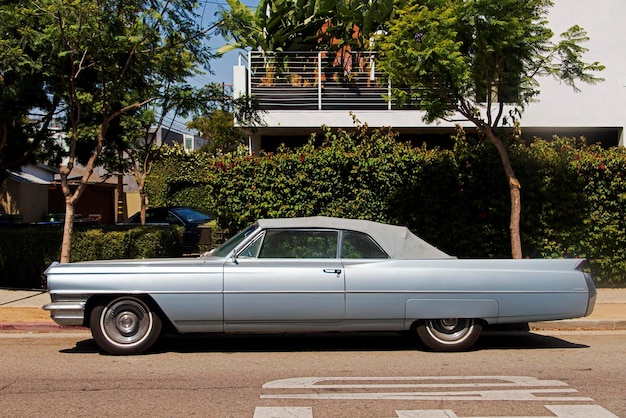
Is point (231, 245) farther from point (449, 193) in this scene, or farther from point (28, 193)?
point (28, 193)

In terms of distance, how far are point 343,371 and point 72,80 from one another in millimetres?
7012

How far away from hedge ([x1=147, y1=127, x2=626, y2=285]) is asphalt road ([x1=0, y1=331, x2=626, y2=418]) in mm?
3723

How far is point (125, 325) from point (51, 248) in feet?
19.0

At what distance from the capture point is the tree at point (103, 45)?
31.8ft

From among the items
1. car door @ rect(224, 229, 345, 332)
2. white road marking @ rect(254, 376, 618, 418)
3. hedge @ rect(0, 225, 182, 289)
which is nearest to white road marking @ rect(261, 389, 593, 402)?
white road marking @ rect(254, 376, 618, 418)

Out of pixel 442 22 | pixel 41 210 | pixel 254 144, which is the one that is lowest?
pixel 41 210

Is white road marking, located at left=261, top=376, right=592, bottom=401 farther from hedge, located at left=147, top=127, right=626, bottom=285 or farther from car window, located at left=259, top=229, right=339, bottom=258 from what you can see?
hedge, located at left=147, top=127, right=626, bottom=285

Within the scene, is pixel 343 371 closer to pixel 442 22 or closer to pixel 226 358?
pixel 226 358

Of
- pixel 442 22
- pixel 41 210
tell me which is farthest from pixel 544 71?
pixel 41 210

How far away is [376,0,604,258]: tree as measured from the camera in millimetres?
9266

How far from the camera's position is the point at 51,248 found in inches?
476

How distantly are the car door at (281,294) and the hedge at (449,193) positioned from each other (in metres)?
4.93

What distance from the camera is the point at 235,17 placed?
10969 mm

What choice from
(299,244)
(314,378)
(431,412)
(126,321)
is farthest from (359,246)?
(126,321)
